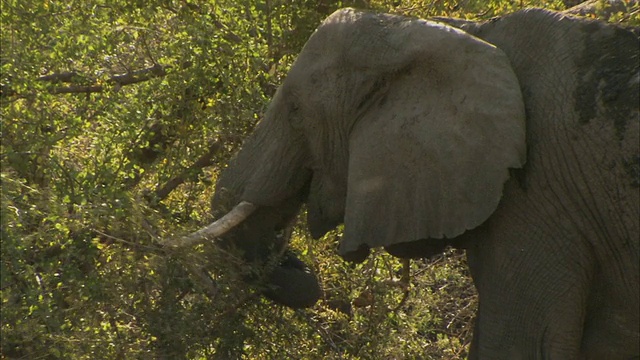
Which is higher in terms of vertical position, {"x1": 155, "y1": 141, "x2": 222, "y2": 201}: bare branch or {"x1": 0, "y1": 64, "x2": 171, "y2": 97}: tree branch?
{"x1": 0, "y1": 64, "x2": 171, "y2": 97}: tree branch

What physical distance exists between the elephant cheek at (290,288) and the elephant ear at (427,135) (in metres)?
0.48

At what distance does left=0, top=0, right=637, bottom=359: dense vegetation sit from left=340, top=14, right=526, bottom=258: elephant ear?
26.2 inches

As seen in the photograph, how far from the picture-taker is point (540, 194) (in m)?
4.66

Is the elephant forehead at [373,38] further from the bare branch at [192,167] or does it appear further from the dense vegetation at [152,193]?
the bare branch at [192,167]

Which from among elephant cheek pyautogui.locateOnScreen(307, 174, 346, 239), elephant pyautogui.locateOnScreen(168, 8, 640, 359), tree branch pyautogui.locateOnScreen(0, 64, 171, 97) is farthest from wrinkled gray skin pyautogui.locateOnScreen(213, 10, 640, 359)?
tree branch pyautogui.locateOnScreen(0, 64, 171, 97)

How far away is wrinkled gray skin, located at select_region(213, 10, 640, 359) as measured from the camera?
4.55 metres

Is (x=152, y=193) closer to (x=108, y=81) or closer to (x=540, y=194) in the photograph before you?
(x=108, y=81)

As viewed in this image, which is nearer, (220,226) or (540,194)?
(540,194)

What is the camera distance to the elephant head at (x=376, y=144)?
4.68m

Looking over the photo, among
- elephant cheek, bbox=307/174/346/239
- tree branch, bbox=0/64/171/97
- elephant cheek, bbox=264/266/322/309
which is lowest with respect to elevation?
elephant cheek, bbox=264/266/322/309

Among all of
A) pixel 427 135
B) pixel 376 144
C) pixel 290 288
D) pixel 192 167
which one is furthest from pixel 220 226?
pixel 427 135

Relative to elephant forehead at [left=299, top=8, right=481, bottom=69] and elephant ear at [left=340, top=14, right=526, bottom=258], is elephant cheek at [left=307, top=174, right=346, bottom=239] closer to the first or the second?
elephant ear at [left=340, top=14, right=526, bottom=258]

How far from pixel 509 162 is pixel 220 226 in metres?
1.22

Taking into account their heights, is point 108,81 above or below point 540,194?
above
